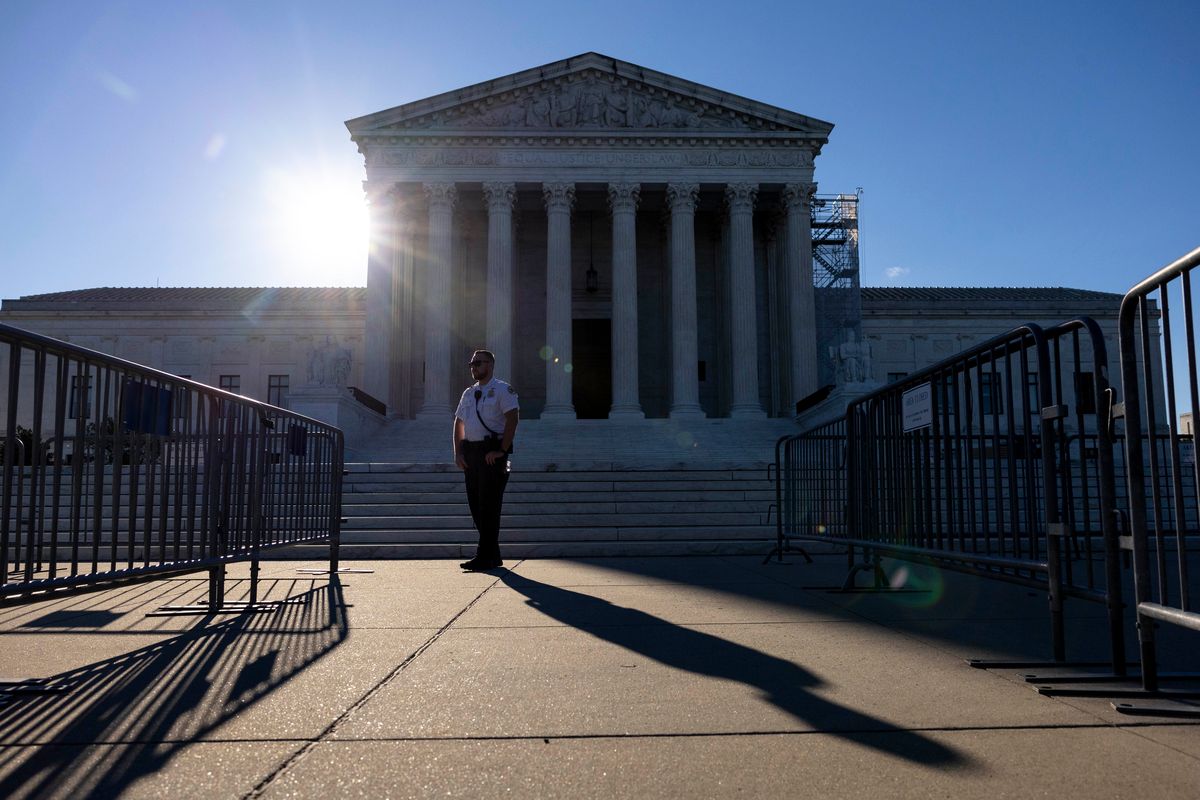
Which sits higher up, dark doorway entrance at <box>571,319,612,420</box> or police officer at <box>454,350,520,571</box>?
dark doorway entrance at <box>571,319,612,420</box>

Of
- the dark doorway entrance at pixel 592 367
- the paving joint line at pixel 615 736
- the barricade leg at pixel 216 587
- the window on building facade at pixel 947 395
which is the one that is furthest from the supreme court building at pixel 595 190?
the paving joint line at pixel 615 736

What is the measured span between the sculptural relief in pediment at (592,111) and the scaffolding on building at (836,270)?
25.2 ft

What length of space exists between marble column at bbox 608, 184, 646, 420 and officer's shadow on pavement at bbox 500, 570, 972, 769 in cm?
2514

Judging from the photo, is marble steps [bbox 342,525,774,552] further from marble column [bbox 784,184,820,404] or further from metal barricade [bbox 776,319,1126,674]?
marble column [bbox 784,184,820,404]

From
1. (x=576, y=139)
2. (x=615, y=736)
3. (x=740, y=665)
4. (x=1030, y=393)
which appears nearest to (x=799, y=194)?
(x=576, y=139)

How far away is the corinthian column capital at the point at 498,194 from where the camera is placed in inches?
1289

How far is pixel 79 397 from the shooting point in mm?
4457

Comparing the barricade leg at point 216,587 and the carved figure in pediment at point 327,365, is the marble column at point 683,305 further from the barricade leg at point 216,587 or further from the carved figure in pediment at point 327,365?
the barricade leg at point 216,587

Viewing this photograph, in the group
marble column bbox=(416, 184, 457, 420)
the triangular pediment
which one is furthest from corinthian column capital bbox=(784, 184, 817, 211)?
marble column bbox=(416, 184, 457, 420)

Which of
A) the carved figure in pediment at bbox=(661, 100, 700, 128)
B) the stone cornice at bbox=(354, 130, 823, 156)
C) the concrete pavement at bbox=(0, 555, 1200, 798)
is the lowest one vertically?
the concrete pavement at bbox=(0, 555, 1200, 798)

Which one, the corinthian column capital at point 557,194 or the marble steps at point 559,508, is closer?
the marble steps at point 559,508

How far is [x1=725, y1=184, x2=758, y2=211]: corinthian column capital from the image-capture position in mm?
33000

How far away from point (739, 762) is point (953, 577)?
21.5 ft

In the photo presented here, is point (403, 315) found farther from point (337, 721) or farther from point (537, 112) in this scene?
point (337, 721)
